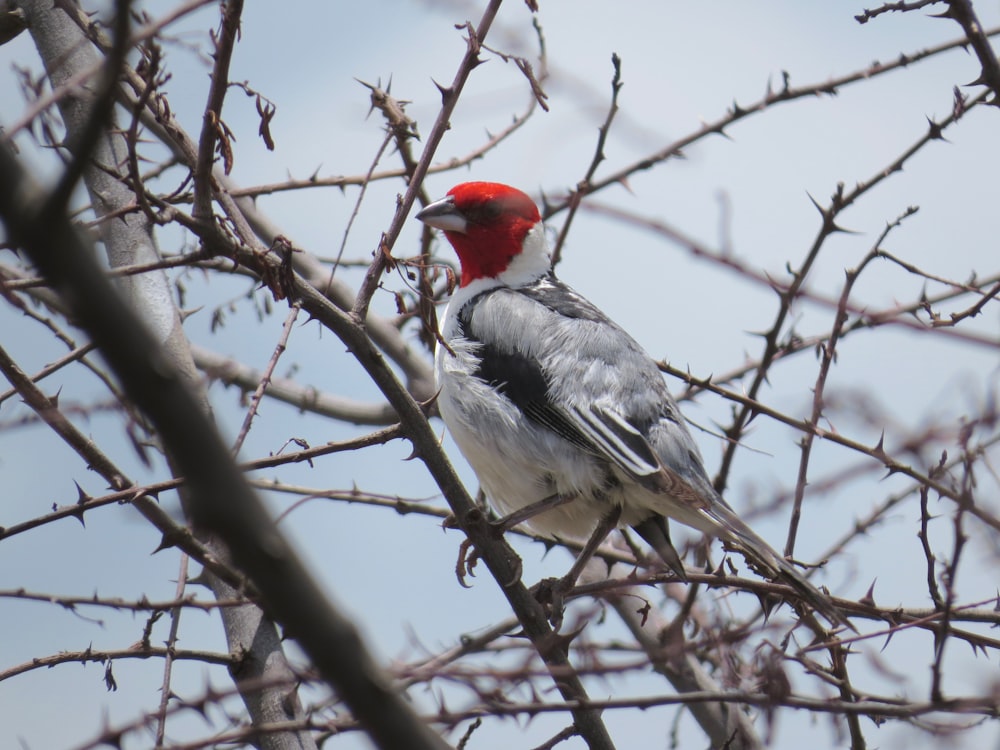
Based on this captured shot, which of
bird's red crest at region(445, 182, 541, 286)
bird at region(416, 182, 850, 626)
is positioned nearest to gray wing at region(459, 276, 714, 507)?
bird at region(416, 182, 850, 626)

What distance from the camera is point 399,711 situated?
138 centimetres

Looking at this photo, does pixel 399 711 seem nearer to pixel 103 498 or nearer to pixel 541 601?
pixel 103 498

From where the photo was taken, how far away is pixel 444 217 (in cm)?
582

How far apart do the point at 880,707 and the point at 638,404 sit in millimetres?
2481

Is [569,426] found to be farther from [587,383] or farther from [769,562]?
[769,562]

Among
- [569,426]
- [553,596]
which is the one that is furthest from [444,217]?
[553,596]

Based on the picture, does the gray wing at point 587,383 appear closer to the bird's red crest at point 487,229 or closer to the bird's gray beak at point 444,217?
the bird's red crest at point 487,229

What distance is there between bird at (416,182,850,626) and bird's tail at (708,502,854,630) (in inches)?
0.5

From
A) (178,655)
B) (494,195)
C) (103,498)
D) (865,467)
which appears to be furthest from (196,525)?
(494,195)

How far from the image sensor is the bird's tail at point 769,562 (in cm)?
338

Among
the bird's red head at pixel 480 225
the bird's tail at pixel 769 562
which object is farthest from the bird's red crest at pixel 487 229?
the bird's tail at pixel 769 562

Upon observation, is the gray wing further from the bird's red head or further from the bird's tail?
the bird's red head

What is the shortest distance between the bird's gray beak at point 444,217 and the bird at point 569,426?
0.70 m

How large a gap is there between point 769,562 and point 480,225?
267 centimetres
